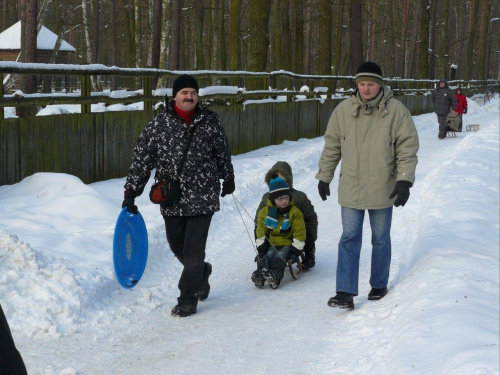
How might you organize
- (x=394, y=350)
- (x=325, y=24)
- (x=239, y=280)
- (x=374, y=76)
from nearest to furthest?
(x=394, y=350), (x=374, y=76), (x=239, y=280), (x=325, y=24)

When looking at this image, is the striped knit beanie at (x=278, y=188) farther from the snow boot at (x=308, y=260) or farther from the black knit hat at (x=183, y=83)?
the black knit hat at (x=183, y=83)

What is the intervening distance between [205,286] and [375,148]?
1.85m

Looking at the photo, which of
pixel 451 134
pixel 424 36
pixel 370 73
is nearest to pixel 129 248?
pixel 370 73

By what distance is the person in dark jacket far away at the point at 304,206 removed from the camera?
7.29m

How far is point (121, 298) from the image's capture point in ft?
20.8

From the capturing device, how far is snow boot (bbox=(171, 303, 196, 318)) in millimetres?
5984

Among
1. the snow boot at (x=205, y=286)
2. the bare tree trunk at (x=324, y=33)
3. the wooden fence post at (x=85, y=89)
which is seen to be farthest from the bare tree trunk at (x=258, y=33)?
the snow boot at (x=205, y=286)

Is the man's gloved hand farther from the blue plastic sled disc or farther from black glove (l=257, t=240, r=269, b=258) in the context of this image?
the blue plastic sled disc

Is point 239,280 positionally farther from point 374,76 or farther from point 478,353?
point 478,353

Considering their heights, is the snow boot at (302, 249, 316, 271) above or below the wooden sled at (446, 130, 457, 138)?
below

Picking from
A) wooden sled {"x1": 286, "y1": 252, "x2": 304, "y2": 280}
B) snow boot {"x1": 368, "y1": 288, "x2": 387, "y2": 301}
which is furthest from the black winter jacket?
snow boot {"x1": 368, "y1": 288, "x2": 387, "y2": 301}

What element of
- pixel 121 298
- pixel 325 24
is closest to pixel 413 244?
pixel 121 298

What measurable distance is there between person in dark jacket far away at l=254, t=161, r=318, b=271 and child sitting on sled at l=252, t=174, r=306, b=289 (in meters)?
0.09

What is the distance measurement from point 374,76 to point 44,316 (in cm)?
299
